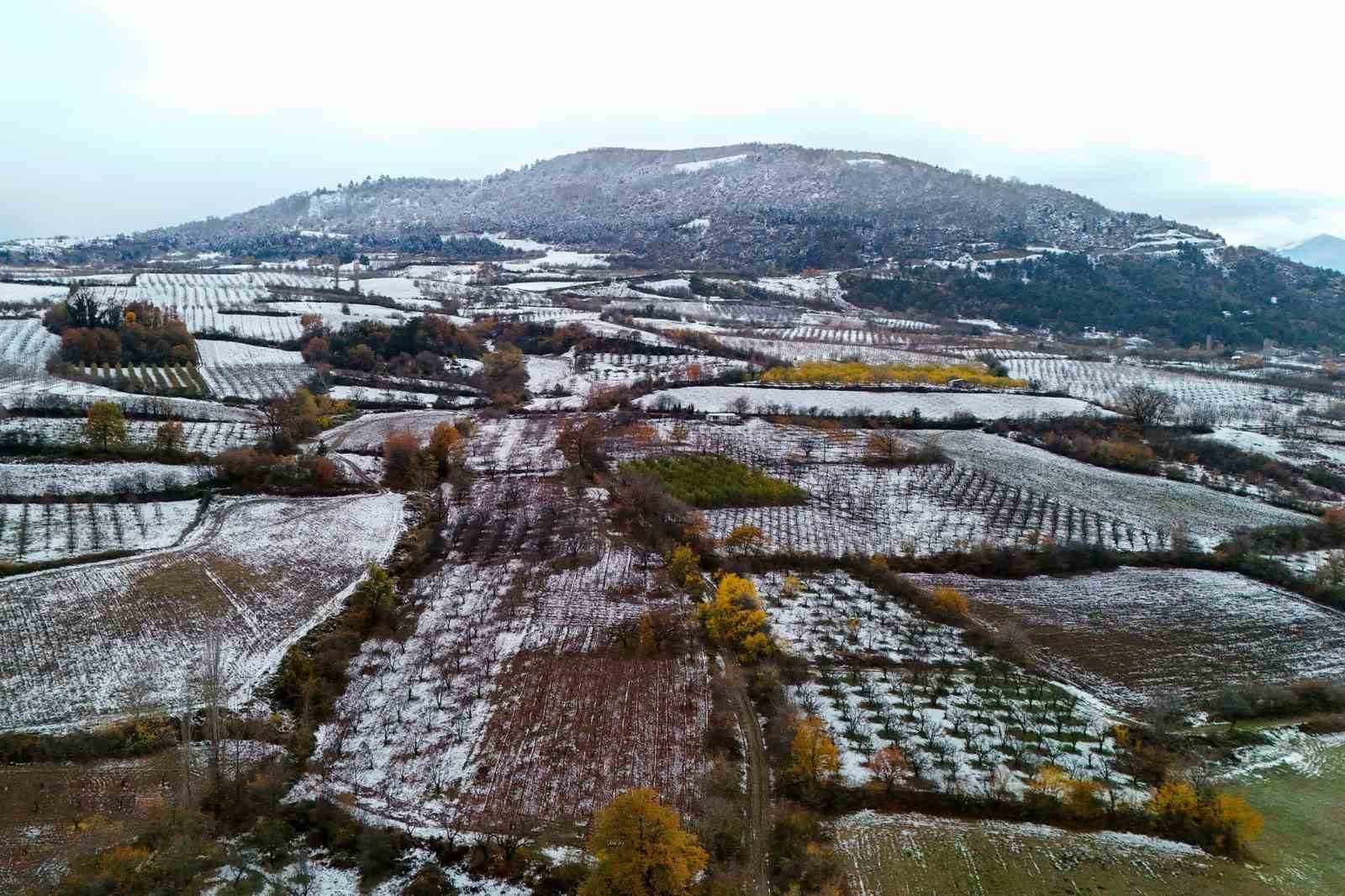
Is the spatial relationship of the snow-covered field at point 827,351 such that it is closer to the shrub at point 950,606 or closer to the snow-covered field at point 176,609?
the shrub at point 950,606

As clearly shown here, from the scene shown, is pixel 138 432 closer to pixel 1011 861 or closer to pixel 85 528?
pixel 85 528

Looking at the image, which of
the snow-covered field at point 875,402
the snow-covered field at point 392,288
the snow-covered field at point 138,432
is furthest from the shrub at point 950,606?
the snow-covered field at point 392,288

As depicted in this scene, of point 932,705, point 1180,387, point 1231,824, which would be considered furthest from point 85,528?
point 1180,387

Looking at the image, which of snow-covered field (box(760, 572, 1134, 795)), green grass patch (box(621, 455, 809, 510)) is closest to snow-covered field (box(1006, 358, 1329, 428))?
green grass patch (box(621, 455, 809, 510))

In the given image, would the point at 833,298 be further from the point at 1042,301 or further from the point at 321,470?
the point at 321,470

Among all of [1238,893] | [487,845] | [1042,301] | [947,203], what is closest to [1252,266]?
[1042,301]

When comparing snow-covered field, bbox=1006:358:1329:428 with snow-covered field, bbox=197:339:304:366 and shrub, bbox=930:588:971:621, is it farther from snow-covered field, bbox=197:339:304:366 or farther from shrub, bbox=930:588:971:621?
snow-covered field, bbox=197:339:304:366
